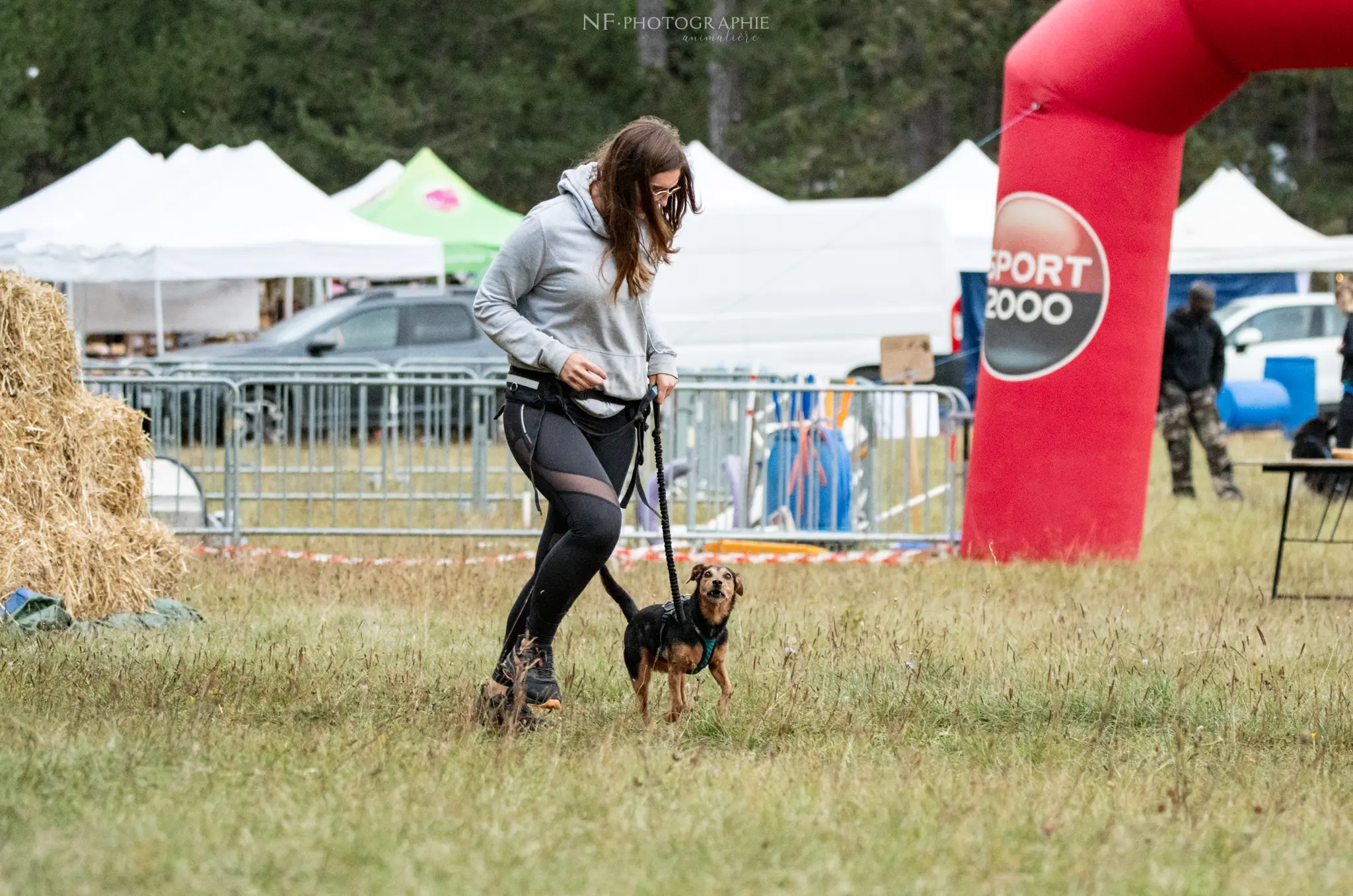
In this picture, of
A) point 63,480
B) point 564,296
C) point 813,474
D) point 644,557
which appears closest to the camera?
point 564,296

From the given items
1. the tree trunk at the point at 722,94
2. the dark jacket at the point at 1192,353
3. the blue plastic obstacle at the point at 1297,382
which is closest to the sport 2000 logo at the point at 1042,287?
the dark jacket at the point at 1192,353

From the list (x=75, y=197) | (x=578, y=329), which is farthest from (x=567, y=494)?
(x=75, y=197)

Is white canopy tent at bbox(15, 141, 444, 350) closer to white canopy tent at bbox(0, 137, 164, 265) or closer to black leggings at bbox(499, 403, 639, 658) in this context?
white canopy tent at bbox(0, 137, 164, 265)

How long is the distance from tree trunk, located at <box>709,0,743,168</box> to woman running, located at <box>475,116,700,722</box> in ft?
97.8

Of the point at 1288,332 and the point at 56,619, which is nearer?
the point at 56,619

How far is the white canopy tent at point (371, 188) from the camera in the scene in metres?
27.1

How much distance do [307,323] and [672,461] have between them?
373 inches

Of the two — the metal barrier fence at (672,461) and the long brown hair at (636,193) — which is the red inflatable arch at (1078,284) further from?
the long brown hair at (636,193)

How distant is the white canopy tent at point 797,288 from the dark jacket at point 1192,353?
5.29m

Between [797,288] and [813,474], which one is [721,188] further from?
[813,474]

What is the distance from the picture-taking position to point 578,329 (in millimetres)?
5332

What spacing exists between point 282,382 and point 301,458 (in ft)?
6.13

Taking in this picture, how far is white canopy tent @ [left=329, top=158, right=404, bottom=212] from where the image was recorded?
2711 cm

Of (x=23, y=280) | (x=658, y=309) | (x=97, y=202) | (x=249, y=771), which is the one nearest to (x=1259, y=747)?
(x=249, y=771)
